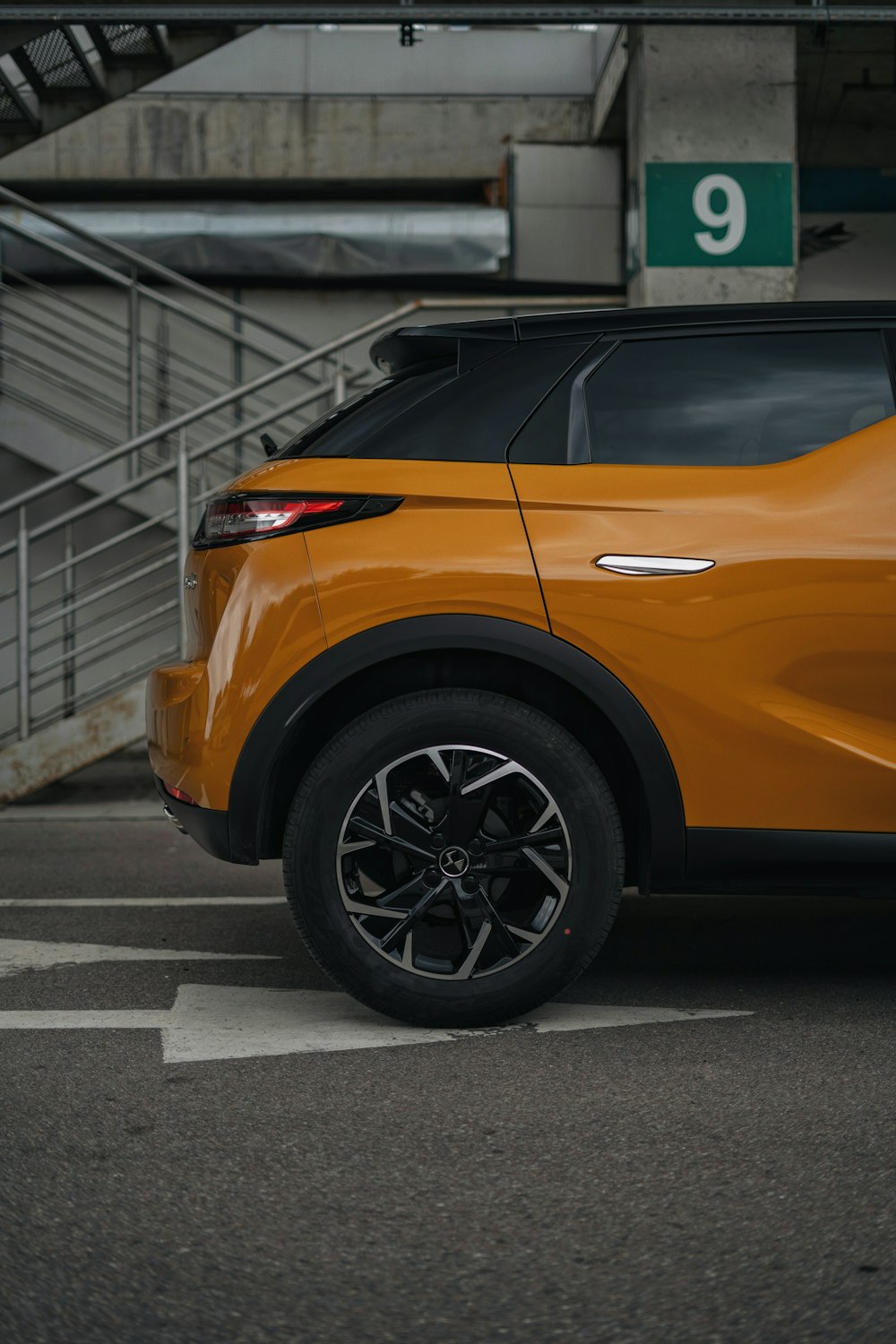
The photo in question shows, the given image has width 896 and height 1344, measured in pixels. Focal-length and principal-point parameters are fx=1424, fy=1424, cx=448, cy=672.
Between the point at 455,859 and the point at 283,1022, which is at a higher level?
the point at 455,859

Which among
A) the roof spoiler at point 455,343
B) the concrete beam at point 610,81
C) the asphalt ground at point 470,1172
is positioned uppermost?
the concrete beam at point 610,81

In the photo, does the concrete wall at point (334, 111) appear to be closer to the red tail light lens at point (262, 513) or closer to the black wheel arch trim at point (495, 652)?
the red tail light lens at point (262, 513)

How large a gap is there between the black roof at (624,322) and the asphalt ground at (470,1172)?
1.75m

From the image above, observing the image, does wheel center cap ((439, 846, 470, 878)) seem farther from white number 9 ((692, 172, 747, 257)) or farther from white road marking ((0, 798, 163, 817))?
white number 9 ((692, 172, 747, 257))

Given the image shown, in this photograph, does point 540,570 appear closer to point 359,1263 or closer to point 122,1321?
point 359,1263

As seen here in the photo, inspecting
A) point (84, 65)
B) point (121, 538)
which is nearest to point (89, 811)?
point (121, 538)

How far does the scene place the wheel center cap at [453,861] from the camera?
339cm

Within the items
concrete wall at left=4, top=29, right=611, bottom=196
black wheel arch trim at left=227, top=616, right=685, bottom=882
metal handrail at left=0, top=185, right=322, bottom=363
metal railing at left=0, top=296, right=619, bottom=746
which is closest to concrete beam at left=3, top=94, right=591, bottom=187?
concrete wall at left=4, top=29, right=611, bottom=196

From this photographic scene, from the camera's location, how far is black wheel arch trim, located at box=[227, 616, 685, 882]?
11.1 ft

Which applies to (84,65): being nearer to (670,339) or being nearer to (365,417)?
(365,417)

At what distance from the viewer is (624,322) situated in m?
3.66

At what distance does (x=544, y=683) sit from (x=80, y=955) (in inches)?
70.8

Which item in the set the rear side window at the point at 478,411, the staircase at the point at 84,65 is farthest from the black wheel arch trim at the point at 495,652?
the staircase at the point at 84,65

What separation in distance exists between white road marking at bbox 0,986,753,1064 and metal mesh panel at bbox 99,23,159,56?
6.93 meters
